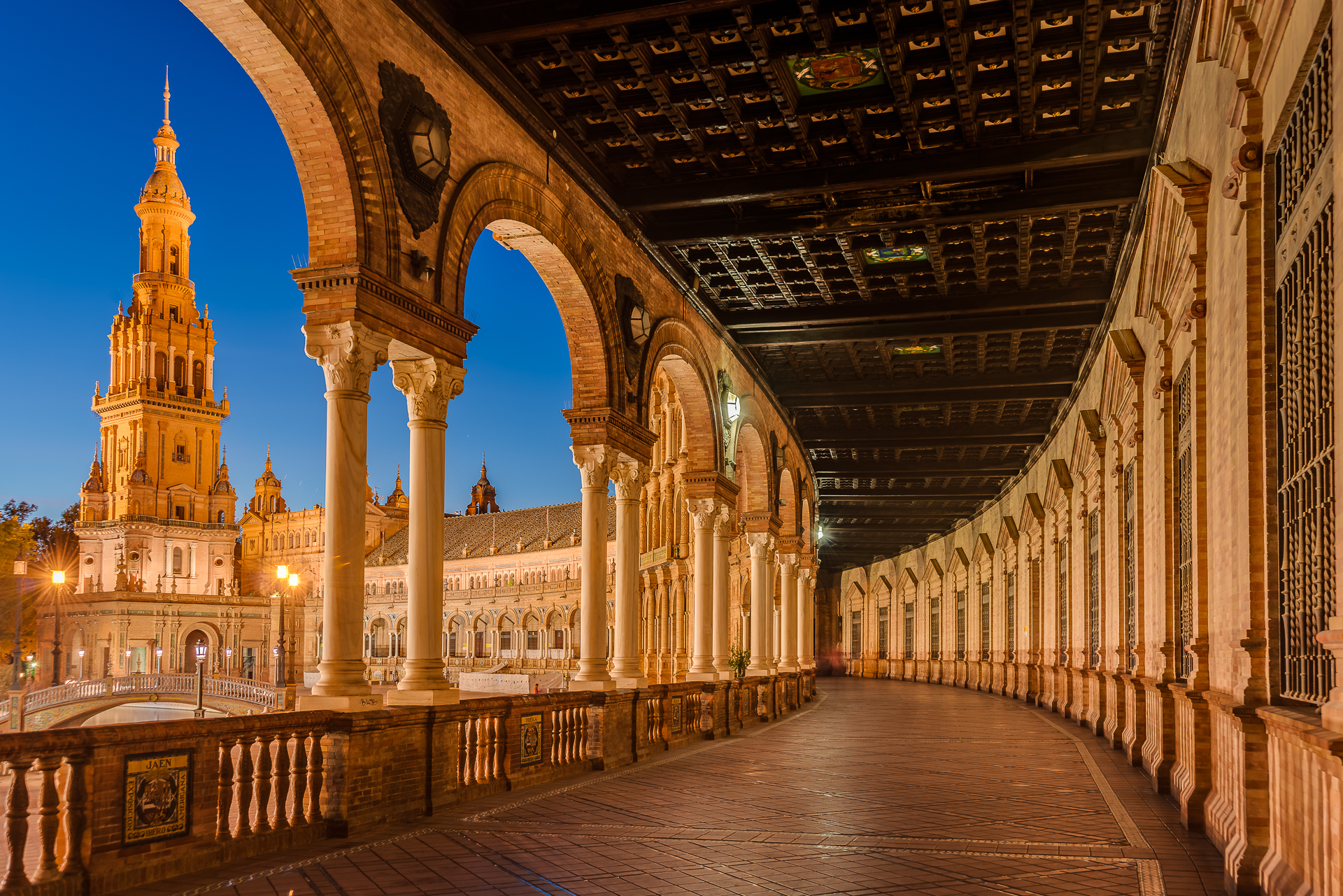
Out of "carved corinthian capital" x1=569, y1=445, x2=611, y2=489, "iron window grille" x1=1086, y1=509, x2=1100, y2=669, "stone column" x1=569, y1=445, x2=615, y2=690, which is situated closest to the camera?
"stone column" x1=569, y1=445, x2=615, y2=690

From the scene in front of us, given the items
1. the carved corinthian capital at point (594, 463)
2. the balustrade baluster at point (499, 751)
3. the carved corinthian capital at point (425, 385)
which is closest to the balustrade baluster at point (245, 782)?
the balustrade baluster at point (499, 751)

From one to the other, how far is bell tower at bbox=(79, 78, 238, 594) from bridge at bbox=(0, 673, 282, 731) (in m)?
48.6

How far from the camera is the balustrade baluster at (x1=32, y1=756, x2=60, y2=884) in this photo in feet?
21.2

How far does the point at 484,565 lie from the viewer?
312 ft

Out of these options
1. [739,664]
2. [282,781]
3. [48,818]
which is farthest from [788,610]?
[48,818]

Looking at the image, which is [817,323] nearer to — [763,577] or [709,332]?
[709,332]

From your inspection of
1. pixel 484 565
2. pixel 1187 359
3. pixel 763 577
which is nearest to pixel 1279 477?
pixel 1187 359

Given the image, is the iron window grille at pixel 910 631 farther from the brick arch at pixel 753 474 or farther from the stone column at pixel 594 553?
the stone column at pixel 594 553

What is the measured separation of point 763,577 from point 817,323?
6.91 m

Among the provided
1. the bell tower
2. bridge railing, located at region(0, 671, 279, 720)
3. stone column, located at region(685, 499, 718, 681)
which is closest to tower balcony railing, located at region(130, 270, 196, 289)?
the bell tower

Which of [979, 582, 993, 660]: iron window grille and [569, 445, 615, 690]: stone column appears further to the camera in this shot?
[979, 582, 993, 660]: iron window grille

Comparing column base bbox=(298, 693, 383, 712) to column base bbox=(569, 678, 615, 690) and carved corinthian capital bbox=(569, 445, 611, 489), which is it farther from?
carved corinthian capital bbox=(569, 445, 611, 489)

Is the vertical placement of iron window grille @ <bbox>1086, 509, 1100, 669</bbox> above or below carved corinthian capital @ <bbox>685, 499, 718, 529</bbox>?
below

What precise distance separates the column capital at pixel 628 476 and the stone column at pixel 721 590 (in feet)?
17.2
